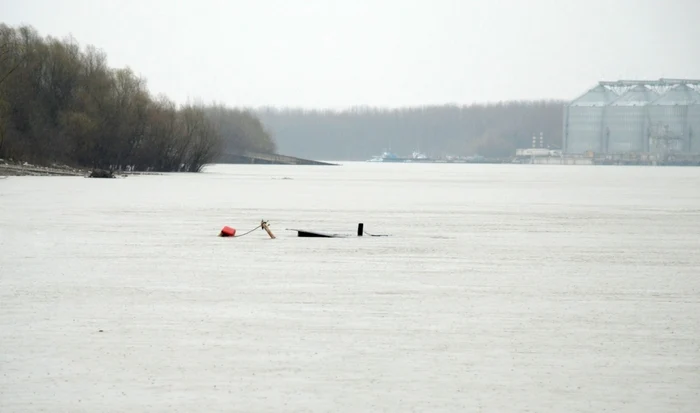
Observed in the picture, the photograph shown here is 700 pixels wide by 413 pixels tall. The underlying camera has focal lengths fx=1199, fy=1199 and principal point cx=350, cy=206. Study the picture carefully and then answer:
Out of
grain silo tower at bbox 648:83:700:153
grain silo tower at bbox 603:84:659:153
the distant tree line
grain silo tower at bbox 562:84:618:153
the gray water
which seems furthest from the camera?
grain silo tower at bbox 562:84:618:153

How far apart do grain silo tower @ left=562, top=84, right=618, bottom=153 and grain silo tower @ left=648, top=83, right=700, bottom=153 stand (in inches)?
302

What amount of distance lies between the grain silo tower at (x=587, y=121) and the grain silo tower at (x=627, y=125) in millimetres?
1109

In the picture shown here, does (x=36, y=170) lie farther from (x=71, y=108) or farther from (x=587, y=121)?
(x=587, y=121)

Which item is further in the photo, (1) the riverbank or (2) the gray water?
(1) the riverbank

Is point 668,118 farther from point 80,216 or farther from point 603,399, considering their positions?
point 603,399

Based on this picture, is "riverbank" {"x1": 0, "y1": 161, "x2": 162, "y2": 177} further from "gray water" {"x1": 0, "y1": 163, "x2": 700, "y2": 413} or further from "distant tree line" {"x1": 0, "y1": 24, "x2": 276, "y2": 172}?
"gray water" {"x1": 0, "y1": 163, "x2": 700, "y2": 413}

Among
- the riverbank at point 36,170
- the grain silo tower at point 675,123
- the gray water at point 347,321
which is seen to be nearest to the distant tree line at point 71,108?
the riverbank at point 36,170

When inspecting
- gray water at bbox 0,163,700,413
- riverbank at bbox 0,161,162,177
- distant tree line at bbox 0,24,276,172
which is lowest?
gray water at bbox 0,163,700,413

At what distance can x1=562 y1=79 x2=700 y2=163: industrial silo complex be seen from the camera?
182m

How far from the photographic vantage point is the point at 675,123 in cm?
→ 18312

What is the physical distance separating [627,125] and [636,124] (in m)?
1.37

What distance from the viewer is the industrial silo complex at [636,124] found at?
181625 millimetres

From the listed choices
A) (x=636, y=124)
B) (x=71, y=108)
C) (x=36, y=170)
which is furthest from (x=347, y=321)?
(x=636, y=124)

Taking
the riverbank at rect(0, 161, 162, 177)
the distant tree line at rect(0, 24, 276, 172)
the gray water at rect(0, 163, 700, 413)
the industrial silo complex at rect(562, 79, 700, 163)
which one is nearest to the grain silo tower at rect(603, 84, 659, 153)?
the industrial silo complex at rect(562, 79, 700, 163)
